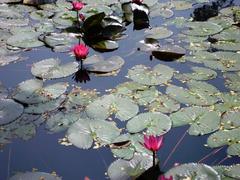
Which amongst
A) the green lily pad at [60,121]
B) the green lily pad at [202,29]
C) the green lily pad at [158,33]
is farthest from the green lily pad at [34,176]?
the green lily pad at [202,29]

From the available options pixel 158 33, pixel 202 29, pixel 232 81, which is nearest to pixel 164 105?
pixel 232 81

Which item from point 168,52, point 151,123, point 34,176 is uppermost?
point 168,52

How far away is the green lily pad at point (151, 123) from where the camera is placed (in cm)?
242

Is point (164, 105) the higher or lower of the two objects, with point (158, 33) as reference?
lower

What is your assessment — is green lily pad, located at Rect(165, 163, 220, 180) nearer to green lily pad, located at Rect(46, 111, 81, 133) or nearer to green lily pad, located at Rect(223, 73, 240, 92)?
green lily pad, located at Rect(46, 111, 81, 133)

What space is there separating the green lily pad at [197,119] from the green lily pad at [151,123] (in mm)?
80

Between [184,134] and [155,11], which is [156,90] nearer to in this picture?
[184,134]

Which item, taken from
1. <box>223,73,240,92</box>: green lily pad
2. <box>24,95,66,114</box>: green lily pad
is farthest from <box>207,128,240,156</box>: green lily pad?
<box>24,95,66,114</box>: green lily pad

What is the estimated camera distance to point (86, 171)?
2.21 metres

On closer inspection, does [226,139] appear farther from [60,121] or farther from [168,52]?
[168,52]

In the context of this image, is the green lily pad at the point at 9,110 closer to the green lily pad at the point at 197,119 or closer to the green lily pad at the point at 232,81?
the green lily pad at the point at 197,119

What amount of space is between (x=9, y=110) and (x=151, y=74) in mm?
1100

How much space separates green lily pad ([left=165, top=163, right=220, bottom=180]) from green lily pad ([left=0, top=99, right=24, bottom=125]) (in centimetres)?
114

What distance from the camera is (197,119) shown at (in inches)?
98.8
